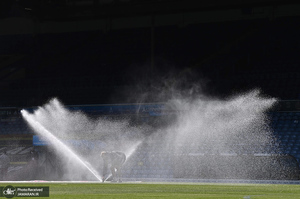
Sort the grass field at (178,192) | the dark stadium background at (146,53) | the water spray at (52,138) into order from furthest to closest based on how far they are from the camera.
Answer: the dark stadium background at (146,53) → the water spray at (52,138) → the grass field at (178,192)

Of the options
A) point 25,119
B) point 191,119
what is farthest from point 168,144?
point 25,119

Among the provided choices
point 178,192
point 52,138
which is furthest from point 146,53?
point 178,192

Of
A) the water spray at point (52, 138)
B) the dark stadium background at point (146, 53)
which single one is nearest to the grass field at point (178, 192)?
the water spray at point (52, 138)

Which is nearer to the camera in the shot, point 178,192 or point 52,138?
point 178,192

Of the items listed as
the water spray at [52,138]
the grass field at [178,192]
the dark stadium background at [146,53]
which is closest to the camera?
the grass field at [178,192]

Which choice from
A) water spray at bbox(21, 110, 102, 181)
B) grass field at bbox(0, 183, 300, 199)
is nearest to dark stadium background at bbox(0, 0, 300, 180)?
water spray at bbox(21, 110, 102, 181)

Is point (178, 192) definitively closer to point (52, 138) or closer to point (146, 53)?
point (52, 138)

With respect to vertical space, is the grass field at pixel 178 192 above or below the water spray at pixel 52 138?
below

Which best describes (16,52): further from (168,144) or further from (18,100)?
(168,144)

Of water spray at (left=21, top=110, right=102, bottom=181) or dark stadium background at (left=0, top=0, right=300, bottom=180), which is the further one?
dark stadium background at (left=0, top=0, right=300, bottom=180)

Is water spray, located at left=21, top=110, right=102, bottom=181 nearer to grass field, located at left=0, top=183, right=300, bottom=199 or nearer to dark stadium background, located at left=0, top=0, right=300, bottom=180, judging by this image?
dark stadium background, located at left=0, top=0, right=300, bottom=180

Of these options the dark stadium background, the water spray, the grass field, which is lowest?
the grass field

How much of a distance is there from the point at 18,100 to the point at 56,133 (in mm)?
4508

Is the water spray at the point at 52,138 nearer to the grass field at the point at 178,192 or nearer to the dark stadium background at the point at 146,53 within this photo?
the dark stadium background at the point at 146,53
